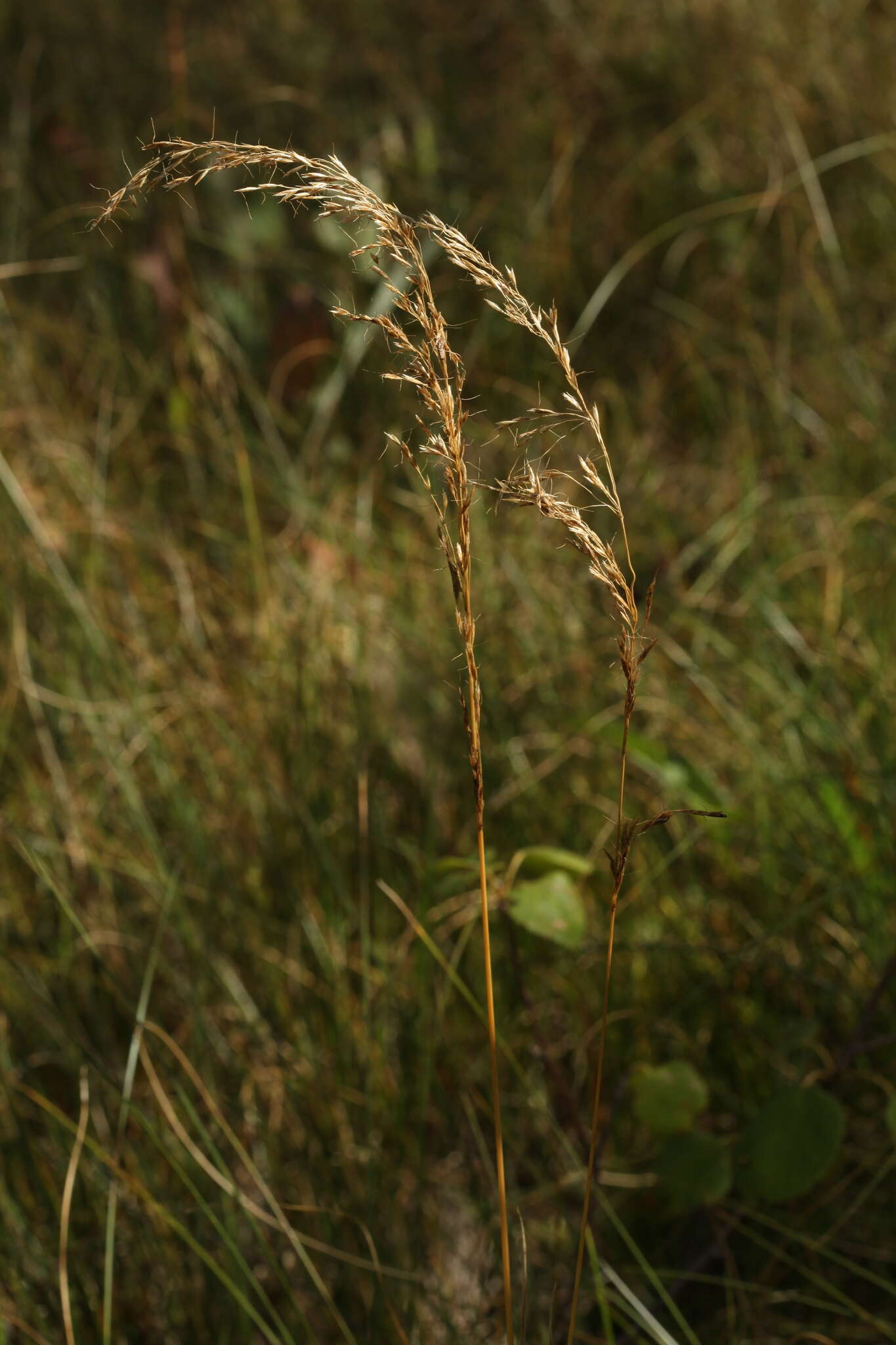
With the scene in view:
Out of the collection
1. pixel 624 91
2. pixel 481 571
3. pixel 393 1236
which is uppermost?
pixel 624 91

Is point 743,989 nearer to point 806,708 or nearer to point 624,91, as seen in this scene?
point 806,708

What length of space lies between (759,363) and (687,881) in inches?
46.2

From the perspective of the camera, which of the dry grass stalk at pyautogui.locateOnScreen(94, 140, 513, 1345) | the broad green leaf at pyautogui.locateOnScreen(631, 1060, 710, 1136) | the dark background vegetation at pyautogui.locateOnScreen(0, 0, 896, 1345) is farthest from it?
the dark background vegetation at pyautogui.locateOnScreen(0, 0, 896, 1345)

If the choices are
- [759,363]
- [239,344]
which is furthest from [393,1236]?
[239,344]

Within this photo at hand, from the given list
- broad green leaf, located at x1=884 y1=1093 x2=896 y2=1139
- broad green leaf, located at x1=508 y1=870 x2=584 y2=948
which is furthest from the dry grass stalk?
broad green leaf, located at x1=884 y1=1093 x2=896 y2=1139

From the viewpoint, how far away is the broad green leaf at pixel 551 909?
0.90 meters

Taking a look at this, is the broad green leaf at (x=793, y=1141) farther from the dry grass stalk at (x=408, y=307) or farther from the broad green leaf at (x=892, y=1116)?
the dry grass stalk at (x=408, y=307)

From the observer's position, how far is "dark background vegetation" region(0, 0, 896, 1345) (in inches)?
42.4

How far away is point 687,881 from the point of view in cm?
137

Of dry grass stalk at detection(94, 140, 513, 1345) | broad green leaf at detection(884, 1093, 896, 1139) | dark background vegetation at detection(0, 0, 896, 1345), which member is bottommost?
dark background vegetation at detection(0, 0, 896, 1345)

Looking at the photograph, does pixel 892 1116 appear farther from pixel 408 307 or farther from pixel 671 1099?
pixel 408 307

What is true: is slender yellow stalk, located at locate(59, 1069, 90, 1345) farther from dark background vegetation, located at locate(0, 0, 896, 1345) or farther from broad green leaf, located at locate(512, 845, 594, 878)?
broad green leaf, located at locate(512, 845, 594, 878)

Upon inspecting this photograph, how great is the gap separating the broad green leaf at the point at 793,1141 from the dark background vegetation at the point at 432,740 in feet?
0.22

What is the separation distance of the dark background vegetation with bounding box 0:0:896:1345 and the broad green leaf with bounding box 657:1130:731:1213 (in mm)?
66
